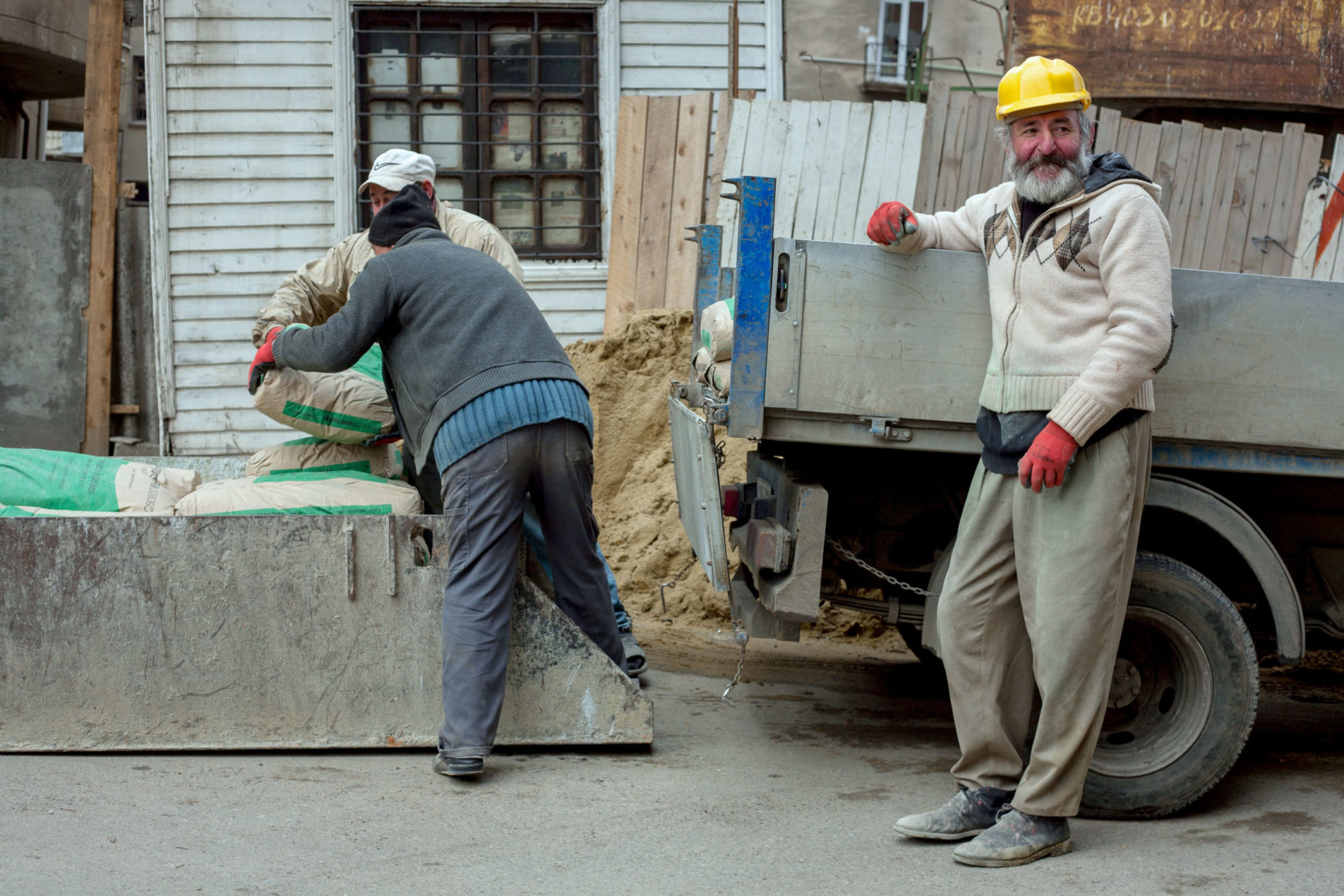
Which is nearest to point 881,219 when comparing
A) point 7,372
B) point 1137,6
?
point 7,372

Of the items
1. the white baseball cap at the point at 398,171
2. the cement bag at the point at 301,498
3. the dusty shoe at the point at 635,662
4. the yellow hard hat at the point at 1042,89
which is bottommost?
the dusty shoe at the point at 635,662

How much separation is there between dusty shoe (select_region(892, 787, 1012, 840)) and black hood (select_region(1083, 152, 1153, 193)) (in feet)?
5.42

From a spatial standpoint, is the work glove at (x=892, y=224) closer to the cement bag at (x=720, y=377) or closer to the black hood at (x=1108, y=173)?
the black hood at (x=1108, y=173)

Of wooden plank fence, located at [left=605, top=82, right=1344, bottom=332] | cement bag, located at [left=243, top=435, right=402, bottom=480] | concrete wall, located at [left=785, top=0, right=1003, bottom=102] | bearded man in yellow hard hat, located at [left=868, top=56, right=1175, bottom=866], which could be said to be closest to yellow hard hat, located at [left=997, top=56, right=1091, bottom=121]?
bearded man in yellow hard hat, located at [left=868, top=56, right=1175, bottom=866]

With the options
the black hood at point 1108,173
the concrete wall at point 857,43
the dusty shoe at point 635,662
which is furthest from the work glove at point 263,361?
the concrete wall at point 857,43

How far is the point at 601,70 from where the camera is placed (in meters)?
8.49

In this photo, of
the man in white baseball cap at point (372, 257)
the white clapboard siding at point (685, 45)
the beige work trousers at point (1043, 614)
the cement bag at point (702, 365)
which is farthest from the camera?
the white clapboard siding at point (685, 45)

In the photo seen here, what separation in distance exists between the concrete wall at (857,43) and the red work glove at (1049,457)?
15239 millimetres

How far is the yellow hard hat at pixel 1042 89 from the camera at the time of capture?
10.3ft

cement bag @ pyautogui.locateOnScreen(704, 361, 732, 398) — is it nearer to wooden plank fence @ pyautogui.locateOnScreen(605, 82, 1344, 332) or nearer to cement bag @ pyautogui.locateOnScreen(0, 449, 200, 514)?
cement bag @ pyautogui.locateOnScreen(0, 449, 200, 514)

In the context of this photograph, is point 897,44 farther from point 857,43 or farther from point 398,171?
point 398,171

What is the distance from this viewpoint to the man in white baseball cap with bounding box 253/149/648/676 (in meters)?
4.51

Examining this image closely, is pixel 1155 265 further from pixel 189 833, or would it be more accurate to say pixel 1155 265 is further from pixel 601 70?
pixel 601 70

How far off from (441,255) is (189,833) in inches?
73.7
